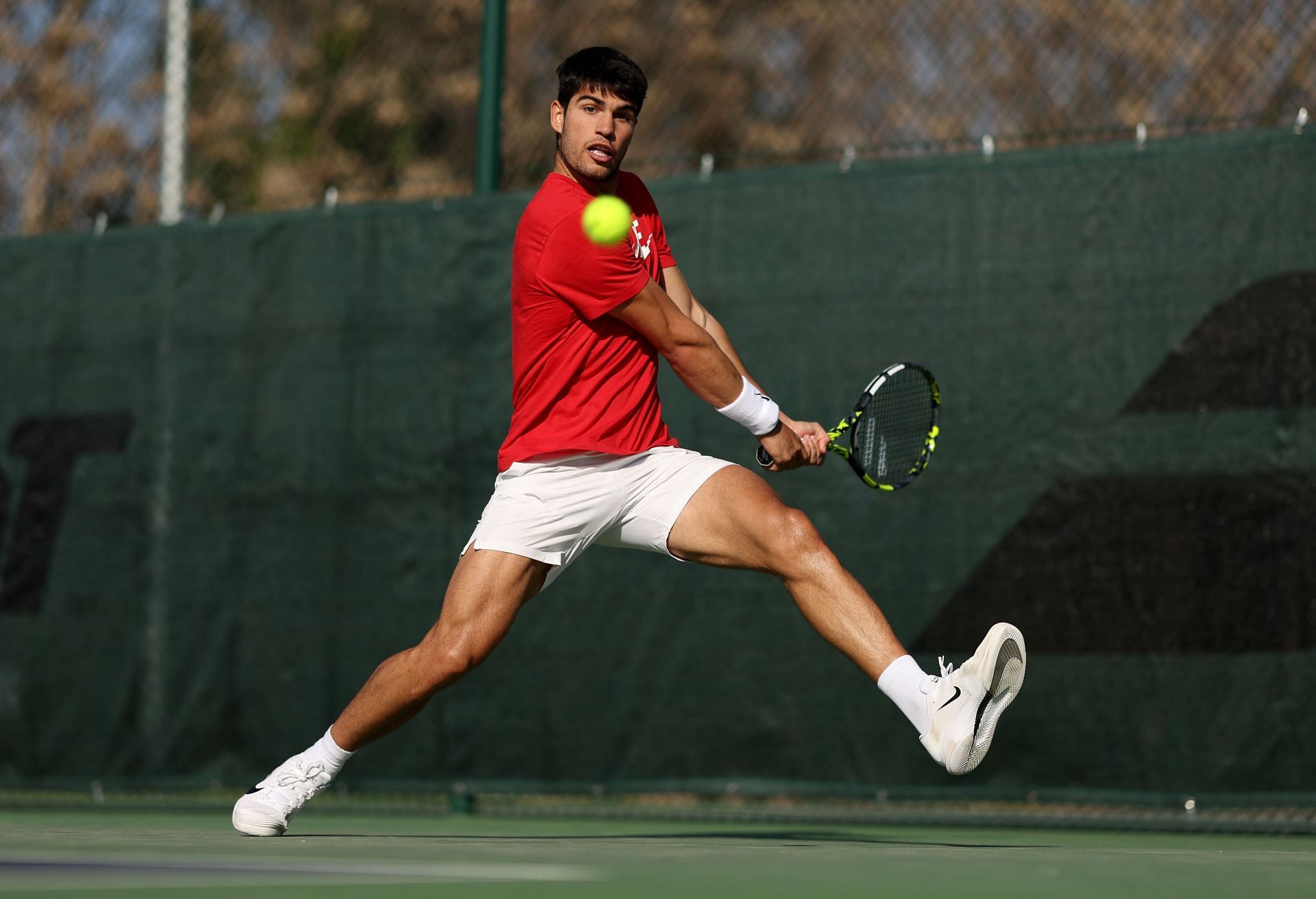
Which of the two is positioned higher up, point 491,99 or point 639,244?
point 491,99

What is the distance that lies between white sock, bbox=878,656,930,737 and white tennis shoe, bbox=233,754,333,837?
4.18ft

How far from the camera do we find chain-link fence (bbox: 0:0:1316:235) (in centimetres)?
583

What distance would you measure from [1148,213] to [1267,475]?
84cm

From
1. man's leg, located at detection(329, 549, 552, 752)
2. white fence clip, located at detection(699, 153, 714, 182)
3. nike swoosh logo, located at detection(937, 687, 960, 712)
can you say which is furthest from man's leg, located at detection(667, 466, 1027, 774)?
white fence clip, located at detection(699, 153, 714, 182)

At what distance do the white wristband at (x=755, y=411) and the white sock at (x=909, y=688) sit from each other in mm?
573

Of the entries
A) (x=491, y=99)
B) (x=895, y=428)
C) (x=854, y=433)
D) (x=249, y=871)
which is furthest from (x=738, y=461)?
(x=249, y=871)

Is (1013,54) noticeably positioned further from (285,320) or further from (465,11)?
(465,11)

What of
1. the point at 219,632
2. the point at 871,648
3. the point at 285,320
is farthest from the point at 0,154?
the point at 871,648

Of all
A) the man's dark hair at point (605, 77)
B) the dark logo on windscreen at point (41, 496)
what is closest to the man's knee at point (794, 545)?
the man's dark hair at point (605, 77)

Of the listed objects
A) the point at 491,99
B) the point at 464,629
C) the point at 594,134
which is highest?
the point at 491,99

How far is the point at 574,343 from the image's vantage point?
13.4ft

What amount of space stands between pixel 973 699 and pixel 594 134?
147cm

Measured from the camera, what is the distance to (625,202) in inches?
167

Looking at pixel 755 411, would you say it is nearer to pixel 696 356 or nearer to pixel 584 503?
pixel 696 356
